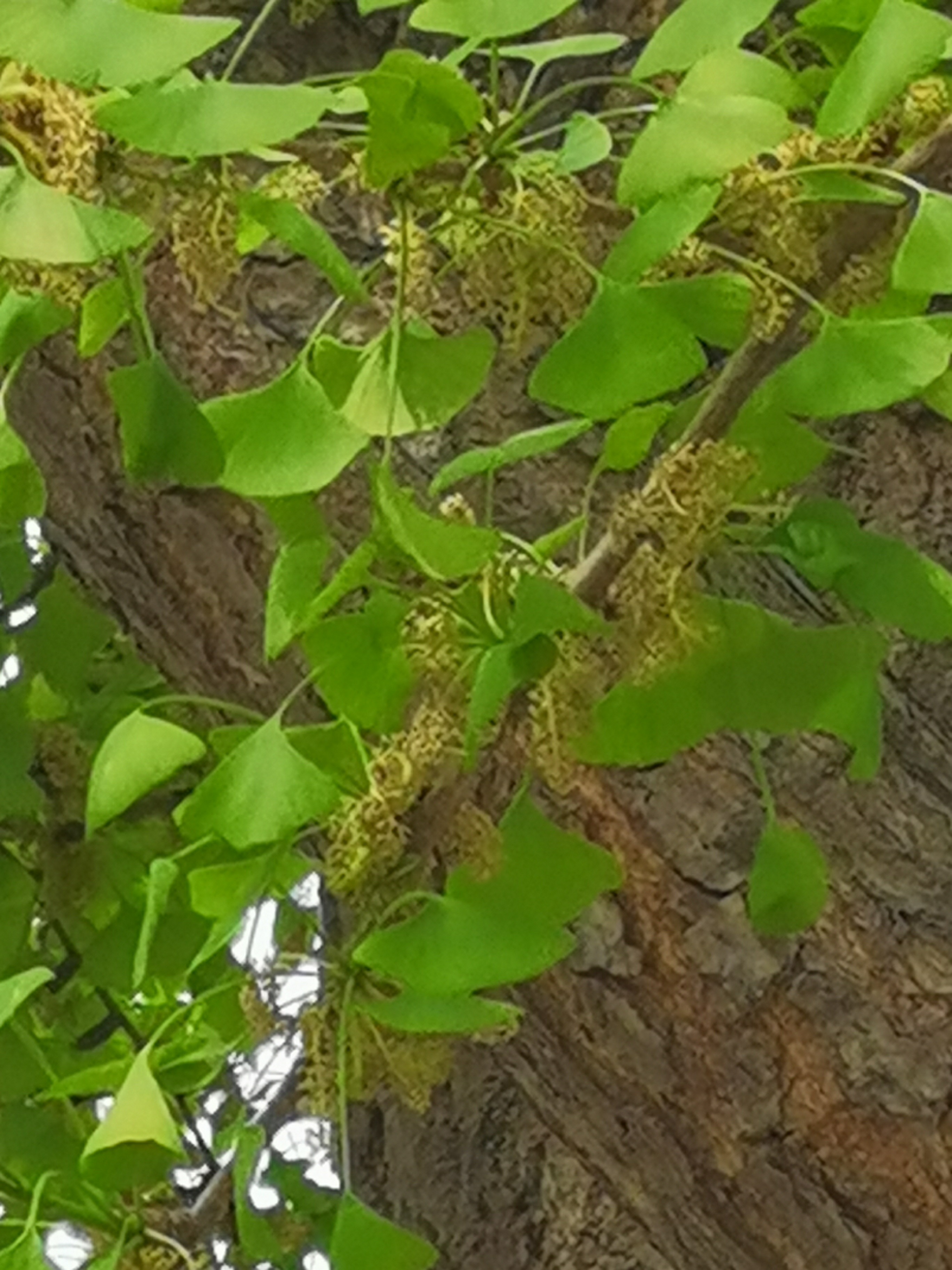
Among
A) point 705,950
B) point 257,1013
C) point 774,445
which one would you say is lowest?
point 705,950

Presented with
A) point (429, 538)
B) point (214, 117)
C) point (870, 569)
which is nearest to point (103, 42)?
point (214, 117)

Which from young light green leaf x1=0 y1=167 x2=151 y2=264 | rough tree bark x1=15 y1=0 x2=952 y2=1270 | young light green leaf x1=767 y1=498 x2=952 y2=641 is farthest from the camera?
rough tree bark x1=15 y1=0 x2=952 y2=1270

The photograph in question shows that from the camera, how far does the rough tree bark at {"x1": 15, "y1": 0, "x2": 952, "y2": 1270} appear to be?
0.69m

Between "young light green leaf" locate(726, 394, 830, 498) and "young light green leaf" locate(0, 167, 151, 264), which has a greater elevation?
"young light green leaf" locate(0, 167, 151, 264)

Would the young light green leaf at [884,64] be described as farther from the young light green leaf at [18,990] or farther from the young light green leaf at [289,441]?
the young light green leaf at [18,990]

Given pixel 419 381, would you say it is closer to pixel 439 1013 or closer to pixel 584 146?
pixel 584 146

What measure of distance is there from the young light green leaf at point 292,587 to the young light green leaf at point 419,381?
0.23ft

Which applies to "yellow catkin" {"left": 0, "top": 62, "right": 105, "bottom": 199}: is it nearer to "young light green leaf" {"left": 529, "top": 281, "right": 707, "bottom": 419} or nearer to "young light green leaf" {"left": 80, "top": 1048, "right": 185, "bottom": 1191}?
"young light green leaf" {"left": 529, "top": 281, "right": 707, "bottom": 419}

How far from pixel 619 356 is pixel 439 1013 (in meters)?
0.18

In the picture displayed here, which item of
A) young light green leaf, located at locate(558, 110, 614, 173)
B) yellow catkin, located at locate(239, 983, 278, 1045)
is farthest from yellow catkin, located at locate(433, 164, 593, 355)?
yellow catkin, located at locate(239, 983, 278, 1045)

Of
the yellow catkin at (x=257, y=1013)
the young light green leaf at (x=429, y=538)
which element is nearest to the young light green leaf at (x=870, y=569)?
the young light green leaf at (x=429, y=538)

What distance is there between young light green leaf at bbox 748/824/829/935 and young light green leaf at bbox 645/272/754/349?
189 millimetres

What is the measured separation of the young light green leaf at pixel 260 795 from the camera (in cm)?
49

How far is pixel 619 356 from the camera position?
18.2 inches
